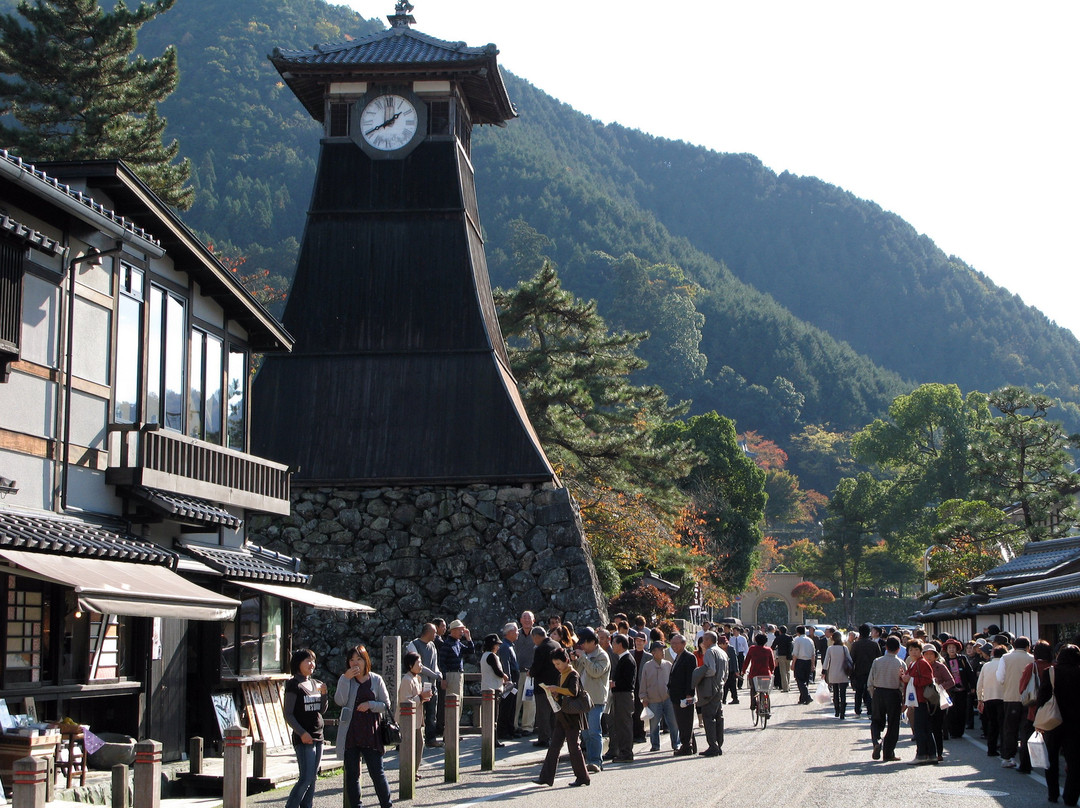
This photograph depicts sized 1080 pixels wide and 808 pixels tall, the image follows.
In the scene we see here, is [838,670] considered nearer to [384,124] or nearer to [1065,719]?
[1065,719]

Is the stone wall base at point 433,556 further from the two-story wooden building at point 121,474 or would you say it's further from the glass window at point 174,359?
the glass window at point 174,359

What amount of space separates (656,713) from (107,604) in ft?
32.2

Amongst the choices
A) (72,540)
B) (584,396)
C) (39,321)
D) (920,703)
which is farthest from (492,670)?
(584,396)

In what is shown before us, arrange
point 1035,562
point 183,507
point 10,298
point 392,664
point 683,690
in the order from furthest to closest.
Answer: point 1035,562, point 683,690, point 392,664, point 183,507, point 10,298

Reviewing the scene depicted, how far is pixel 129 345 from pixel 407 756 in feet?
22.3

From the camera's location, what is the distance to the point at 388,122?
30312mm

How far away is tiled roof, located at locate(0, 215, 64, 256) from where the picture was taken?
1252cm

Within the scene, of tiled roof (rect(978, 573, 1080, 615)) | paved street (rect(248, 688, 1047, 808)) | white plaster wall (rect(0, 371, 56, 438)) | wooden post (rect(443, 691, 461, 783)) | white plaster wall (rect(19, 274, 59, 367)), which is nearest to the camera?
paved street (rect(248, 688, 1047, 808))

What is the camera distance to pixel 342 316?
95.4ft

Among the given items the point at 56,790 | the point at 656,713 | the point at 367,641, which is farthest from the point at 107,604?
the point at 367,641

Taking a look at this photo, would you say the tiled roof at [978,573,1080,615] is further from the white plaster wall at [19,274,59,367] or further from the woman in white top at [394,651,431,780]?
the white plaster wall at [19,274,59,367]

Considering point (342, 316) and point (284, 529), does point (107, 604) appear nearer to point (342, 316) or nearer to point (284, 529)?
point (284, 529)

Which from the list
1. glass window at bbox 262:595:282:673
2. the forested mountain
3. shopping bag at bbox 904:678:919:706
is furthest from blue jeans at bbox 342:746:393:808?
the forested mountain

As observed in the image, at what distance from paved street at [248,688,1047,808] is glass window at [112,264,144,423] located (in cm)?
546
